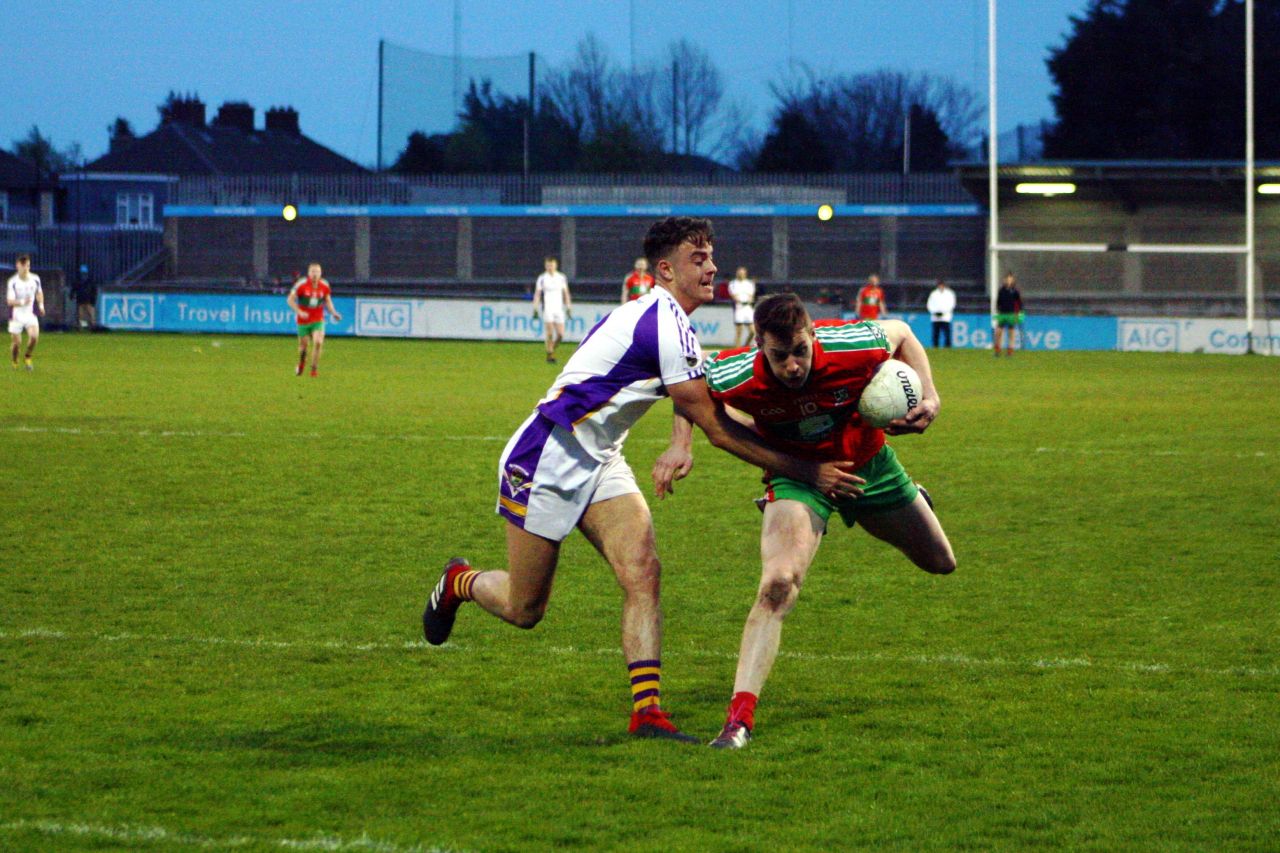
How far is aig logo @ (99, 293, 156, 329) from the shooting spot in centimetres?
4472

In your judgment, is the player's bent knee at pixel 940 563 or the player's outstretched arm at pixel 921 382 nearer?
the player's outstretched arm at pixel 921 382

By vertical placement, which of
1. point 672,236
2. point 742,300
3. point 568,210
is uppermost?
point 568,210

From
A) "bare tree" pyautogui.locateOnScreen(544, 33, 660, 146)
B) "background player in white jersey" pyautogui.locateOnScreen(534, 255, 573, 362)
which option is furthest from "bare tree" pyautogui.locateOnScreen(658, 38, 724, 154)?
"background player in white jersey" pyautogui.locateOnScreen(534, 255, 573, 362)

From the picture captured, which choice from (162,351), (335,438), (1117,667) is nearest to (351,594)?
(1117,667)

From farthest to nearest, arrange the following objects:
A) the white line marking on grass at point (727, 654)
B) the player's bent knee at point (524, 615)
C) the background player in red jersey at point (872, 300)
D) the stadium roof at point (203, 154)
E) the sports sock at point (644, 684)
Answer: the stadium roof at point (203, 154) < the background player in red jersey at point (872, 300) < the white line marking on grass at point (727, 654) < the player's bent knee at point (524, 615) < the sports sock at point (644, 684)

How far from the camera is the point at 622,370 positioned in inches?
241

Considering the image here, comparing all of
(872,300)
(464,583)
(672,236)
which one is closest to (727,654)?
(464,583)

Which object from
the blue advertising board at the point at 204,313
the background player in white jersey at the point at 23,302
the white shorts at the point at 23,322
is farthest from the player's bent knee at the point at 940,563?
the blue advertising board at the point at 204,313

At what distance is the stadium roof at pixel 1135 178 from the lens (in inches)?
1817

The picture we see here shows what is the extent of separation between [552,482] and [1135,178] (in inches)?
1730

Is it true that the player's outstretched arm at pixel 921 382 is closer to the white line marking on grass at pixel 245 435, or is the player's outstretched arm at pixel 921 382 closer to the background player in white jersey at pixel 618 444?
the background player in white jersey at pixel 618 444

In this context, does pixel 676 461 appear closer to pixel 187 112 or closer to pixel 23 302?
pixel 23 302

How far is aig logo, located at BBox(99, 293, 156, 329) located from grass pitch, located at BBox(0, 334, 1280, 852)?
101 feet

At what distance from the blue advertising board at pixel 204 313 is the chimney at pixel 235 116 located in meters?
48.0
